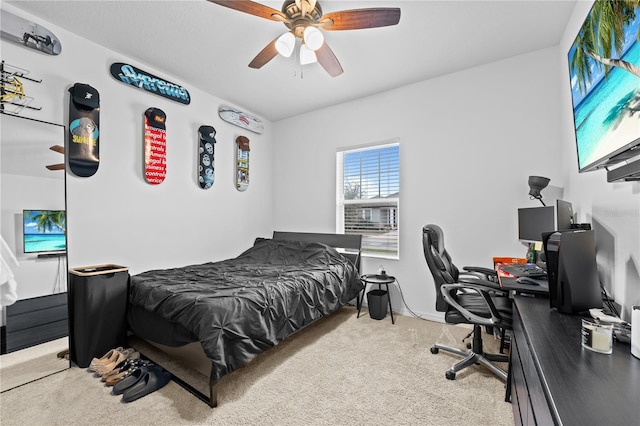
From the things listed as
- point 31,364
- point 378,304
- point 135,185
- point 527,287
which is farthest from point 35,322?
point 527,287

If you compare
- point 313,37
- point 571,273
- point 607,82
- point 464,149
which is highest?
point 313,37

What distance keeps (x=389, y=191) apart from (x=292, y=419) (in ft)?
8.98

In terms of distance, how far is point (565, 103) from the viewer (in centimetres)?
245

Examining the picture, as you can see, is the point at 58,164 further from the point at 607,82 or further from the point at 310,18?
the point at 607,82

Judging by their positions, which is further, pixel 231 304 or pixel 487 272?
pixel 487 272

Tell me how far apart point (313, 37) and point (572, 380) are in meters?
2.13

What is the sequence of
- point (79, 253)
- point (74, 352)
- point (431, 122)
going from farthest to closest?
1. point (431, 122)
2. point (79, 253)
3. point (74, 352)

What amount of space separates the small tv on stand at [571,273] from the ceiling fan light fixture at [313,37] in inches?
70.8

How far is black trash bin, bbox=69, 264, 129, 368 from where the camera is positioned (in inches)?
84.2

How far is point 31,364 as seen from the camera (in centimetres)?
213

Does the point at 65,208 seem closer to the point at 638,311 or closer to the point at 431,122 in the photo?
the point at 638,311

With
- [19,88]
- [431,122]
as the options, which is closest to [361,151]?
[431,122]

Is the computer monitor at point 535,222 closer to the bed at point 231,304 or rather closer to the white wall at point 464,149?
the white wall at point 464,149

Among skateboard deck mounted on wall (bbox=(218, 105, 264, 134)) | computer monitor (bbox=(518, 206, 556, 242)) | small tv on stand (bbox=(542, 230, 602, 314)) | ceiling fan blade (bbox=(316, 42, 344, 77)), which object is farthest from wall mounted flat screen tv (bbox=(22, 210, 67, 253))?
computer monitor (bbox=(518, 206, 556, 242))
